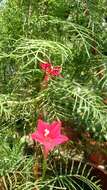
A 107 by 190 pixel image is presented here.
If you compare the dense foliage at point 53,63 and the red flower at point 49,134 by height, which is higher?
the dense foliage at point 53,63

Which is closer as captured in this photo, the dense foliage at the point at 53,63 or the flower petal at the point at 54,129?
the flower petal at the point at 54,129

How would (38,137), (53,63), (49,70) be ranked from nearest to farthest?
1. (38,137)
2. (49,70)
3. (53,63)

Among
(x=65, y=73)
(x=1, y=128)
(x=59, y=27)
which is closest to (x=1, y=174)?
(x=1, y=128)

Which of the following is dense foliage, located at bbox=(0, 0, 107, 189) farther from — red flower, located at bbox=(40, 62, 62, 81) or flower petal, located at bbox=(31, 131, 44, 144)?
flower petal, located at bbox=(31, 131, 44, 144)

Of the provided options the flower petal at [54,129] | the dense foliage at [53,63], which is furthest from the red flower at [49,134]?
the dense foliage at [53,63]

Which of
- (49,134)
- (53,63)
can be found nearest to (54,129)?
(49,134)

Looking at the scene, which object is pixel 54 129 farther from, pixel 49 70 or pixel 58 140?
pixel 49 70

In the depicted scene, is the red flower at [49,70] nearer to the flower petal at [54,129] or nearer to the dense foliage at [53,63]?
the dense foliage at [53,63]

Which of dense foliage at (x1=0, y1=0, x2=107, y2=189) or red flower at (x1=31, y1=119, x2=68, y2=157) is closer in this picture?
red flower at (x1=31, y1=119, x2=68, y2=157)

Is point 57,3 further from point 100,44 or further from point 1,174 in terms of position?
point 1,174

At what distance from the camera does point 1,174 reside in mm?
1552

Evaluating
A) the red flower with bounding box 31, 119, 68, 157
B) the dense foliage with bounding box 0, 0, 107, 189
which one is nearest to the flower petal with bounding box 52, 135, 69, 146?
the red flower with bounding box 31, 119, 68, 157

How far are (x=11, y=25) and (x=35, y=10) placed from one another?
0.11 meters

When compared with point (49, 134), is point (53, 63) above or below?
above
